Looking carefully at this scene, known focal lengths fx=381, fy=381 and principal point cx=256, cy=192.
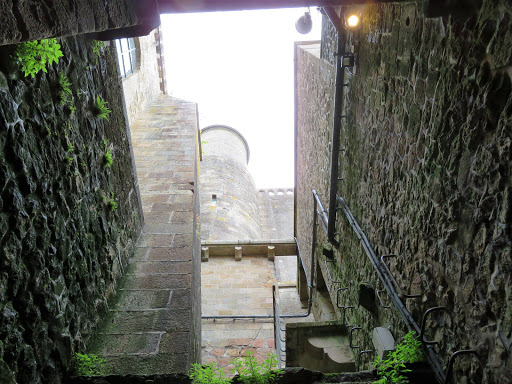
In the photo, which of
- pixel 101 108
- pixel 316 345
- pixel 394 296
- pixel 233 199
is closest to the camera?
pixel 394 296

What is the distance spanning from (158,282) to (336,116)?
3.13m

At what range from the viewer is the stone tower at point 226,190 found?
1355 cm

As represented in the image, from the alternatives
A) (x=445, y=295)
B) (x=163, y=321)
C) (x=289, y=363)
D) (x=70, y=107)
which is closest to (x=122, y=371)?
(x=163, y=321)

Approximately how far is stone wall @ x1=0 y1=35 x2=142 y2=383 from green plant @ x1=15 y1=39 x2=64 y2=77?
0.05 meters

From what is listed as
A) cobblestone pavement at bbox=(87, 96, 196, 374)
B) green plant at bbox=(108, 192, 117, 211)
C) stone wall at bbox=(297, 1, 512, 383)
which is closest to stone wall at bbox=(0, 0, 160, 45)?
green plant at bbox=(108, 192, 117, 211)

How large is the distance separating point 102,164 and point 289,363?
375 centimetres

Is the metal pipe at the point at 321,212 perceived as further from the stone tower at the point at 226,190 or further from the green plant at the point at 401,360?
the stone tower at the point at 226,190

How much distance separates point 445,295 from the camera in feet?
8.13

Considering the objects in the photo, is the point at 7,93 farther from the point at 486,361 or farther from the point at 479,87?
the point at 486,361

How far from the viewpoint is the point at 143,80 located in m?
9.83

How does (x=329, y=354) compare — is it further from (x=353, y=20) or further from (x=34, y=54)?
(x=34, y=54)

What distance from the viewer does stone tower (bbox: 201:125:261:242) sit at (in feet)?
44.5

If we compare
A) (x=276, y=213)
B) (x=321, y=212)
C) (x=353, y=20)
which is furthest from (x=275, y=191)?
(x=353, y=20)

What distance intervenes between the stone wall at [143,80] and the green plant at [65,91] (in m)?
5.38
